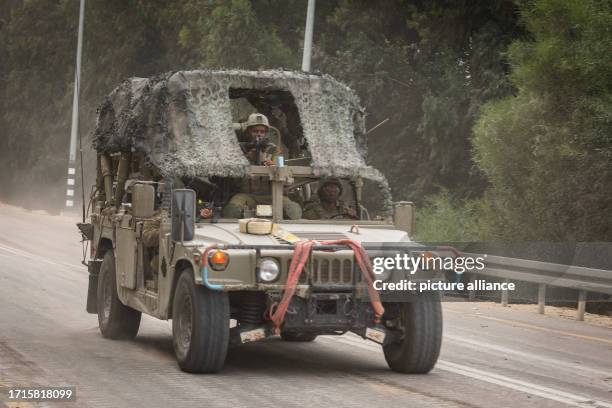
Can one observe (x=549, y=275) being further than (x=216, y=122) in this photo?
Yes

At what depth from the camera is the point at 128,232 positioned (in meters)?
13.0

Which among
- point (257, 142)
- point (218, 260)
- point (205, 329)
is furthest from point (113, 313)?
point (218, 260)

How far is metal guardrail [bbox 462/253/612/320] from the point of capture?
55.4 feet

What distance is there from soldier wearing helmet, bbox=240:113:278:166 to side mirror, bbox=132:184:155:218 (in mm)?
1368

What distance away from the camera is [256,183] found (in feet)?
40.4

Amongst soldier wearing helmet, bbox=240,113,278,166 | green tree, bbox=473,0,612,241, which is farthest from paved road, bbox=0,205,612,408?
green tree, bbox=473,0,612,241

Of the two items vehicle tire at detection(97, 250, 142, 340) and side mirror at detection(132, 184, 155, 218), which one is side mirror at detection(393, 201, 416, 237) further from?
vehicle tire at detection(97, 250, 142, 340)

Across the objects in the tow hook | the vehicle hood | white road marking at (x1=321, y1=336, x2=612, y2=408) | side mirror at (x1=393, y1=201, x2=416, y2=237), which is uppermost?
side mirror at (x1=393, y1=201, x2=416, y2=237)

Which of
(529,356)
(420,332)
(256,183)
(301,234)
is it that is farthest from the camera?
(529,356)

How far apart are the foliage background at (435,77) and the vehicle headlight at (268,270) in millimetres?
4679

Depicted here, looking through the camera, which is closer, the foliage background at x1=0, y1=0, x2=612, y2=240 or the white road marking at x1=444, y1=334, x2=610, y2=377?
the white road marking at x1=444, y1=334, x2=610, y2=377

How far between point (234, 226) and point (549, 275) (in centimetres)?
744

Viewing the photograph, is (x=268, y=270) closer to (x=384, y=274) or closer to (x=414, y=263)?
(x=384, y=274)

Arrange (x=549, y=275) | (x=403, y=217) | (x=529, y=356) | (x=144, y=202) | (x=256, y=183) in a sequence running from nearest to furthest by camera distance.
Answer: (x=144, y=202), (x=403, y=217), (x=256, y=183), (x=529, y=356), (x=549, y=275)
